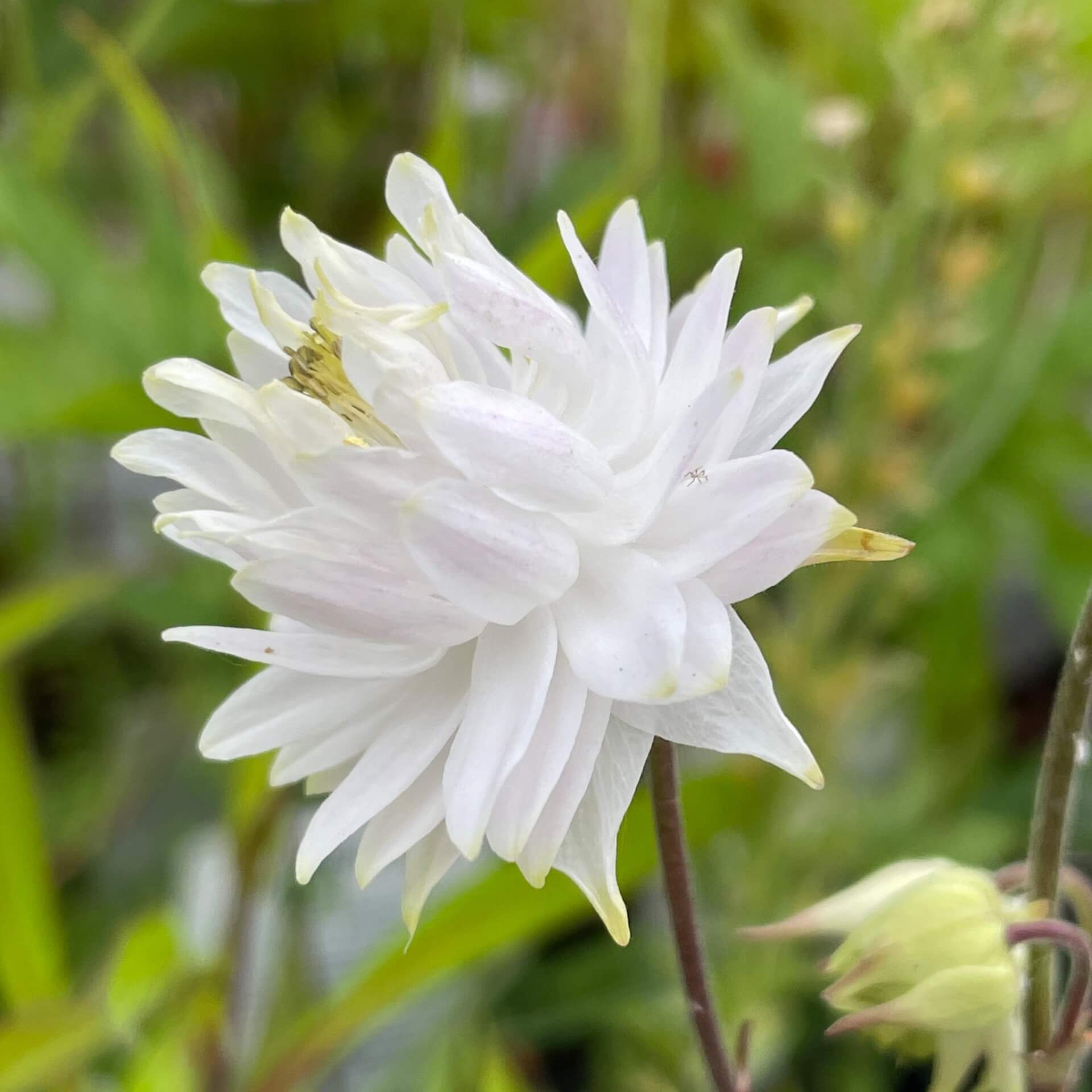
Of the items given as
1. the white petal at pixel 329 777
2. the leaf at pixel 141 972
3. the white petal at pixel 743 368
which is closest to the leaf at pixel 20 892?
the leaf at pixel 141 972

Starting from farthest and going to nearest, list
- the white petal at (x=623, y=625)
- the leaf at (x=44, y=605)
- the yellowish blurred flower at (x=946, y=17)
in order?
the leaf at (x=44, y=605), the yellowish blurred flower at (x=946, y=17), the white petal at (x=623, y=625)

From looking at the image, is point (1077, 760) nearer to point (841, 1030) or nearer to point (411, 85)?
point (841, 1030)

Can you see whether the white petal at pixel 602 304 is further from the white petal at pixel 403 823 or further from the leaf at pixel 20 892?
the leaf at pixel 20 892

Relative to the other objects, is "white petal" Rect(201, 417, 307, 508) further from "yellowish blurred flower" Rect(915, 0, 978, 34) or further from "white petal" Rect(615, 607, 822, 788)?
"yellowish blurred flower" Rect(915, 0, 978, 34)

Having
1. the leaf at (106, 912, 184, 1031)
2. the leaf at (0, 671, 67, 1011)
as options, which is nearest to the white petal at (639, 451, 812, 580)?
the leaf at (106, 912, 184, 1031)

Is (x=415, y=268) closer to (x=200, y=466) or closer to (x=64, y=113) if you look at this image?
(x=200, y=466)

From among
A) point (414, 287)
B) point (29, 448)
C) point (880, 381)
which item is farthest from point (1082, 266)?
point (29, 448)

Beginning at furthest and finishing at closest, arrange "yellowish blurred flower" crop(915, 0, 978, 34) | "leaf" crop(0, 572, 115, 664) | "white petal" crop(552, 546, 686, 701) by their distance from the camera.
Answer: "leaf" crop(0, 572, 115, 664) → "yellowish blurred flower" crop(915, 0, 978, 34) → "white petal" crop(552, 546, 686, 701)
